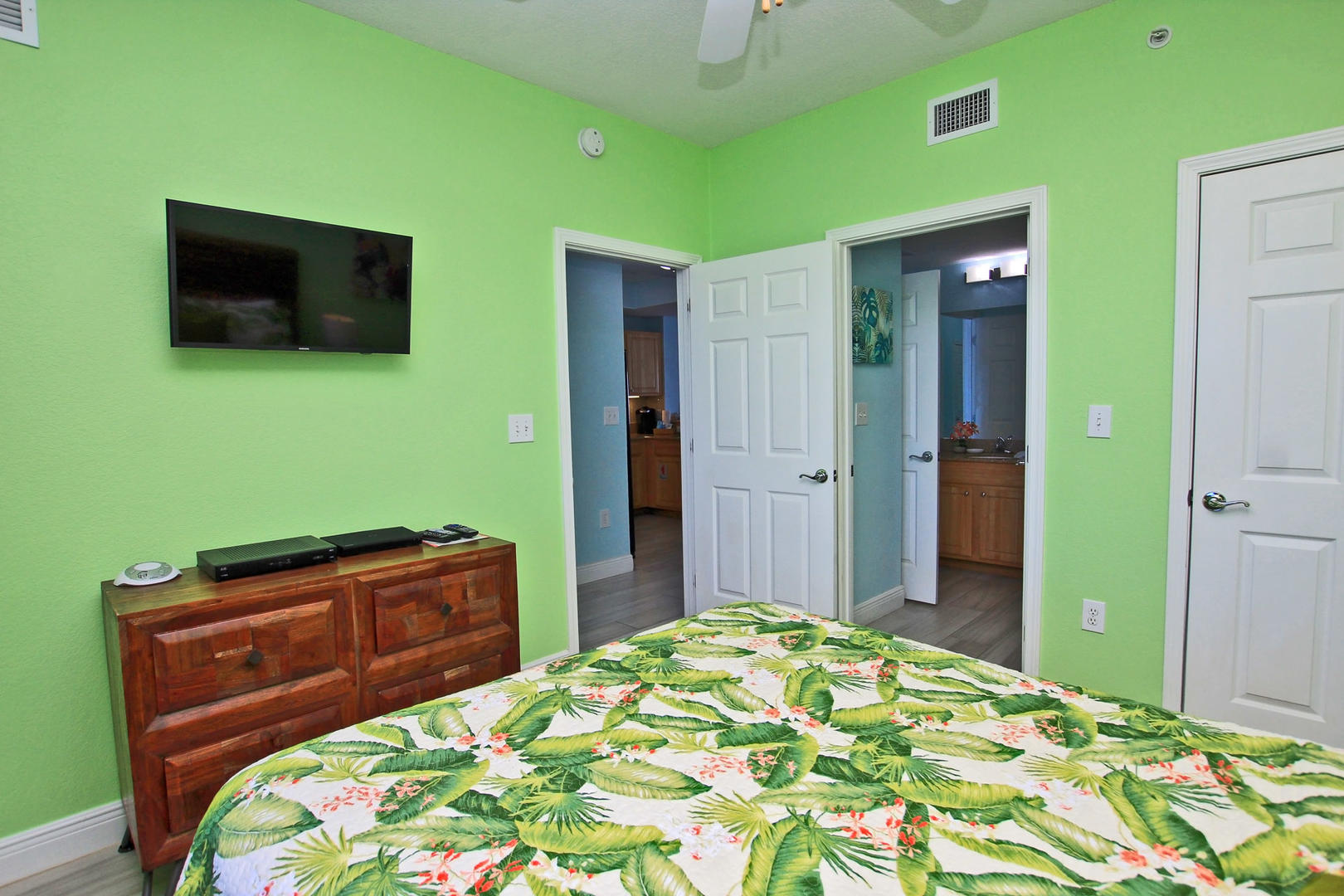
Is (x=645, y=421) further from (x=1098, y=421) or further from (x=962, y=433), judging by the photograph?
(x=1098, y=421)

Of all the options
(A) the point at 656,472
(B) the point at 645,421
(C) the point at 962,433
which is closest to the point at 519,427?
(C) the point at 962,433

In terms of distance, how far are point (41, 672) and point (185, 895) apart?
139cm

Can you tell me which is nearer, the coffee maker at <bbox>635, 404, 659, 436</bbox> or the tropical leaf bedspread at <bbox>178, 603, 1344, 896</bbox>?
the tropical leaf bedspread at <bbox>178, 603, 1344, 896</bbox>

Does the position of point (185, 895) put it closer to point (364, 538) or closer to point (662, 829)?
point (662, 829)

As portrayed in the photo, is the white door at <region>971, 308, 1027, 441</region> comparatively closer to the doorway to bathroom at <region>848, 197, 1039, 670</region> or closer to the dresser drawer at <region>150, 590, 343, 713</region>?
the doorway to bathroom at <region>848, 197, 1039, 670</region>

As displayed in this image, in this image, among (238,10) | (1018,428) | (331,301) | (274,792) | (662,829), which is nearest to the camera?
(662,829)

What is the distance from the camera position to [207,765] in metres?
1.85

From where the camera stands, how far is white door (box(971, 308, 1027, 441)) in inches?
227

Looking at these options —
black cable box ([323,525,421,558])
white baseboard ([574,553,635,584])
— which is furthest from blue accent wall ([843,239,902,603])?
black cable box ([323,525,421,558])

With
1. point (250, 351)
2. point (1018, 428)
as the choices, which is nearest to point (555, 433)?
point (250, 351)

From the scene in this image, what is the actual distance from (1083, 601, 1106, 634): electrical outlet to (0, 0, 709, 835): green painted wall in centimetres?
230

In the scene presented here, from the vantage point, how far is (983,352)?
6027 mm

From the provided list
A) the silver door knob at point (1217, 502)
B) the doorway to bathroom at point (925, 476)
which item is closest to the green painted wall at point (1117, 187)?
the silver door knob at point (1217, 502)

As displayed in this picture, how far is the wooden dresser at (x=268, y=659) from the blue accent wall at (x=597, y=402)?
8.59ft
